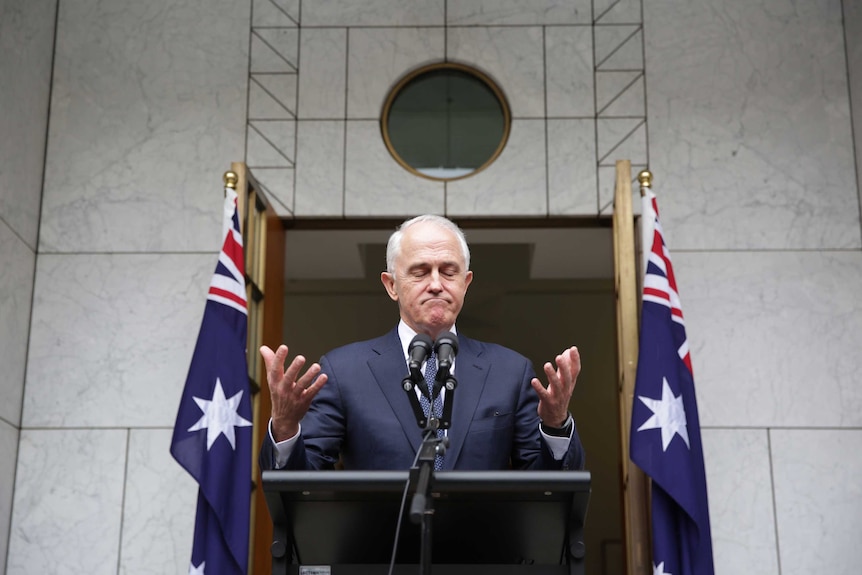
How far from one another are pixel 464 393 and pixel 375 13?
10.5 feet

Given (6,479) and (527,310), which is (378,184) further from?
(527,310)

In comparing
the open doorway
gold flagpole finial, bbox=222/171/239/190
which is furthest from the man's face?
the open doorway

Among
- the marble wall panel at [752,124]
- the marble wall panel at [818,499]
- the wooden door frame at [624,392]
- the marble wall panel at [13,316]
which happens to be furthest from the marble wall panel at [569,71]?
the marble wall panel at [13,316]

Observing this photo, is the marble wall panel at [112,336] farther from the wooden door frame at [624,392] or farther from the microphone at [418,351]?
the microphone at [418,351]

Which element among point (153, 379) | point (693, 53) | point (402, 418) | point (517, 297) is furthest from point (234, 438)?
Result: point (517, 297)

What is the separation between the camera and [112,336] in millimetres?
5184

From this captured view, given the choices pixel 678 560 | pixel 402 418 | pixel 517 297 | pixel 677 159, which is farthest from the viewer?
pixel 517 297

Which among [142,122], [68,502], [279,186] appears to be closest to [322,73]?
[279,186]

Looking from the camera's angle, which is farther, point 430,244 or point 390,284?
point 390,284

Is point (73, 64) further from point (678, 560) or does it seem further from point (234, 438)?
point (678, 560)

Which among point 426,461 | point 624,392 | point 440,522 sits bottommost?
point 440,522

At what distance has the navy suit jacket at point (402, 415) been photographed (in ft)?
8.69

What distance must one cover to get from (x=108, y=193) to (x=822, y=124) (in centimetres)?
325

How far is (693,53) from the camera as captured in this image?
5457 mm
